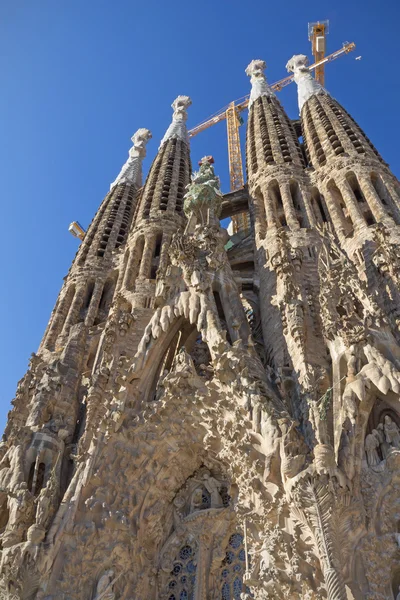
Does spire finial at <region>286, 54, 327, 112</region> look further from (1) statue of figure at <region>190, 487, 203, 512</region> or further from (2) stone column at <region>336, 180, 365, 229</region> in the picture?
(1) statue of figure at <region>190, 487, 203, 512</region>

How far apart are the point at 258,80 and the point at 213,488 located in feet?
77.2

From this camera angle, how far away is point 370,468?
872 cm

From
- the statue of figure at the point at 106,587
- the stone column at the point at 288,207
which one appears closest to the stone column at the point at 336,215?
the stone column at the point at 288,207

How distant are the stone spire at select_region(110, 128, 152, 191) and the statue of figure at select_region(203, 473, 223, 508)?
58.4ft

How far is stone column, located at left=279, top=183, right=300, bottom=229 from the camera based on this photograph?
648 inches

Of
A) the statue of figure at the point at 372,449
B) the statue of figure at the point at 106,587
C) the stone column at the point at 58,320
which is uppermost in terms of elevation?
the stone column at the point at 58,320

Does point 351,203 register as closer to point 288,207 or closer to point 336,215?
point 336,215

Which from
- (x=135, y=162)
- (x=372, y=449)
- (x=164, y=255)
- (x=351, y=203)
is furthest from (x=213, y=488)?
(x=135, y=162)

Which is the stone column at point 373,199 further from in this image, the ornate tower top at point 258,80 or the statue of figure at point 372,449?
the ornate tower top at point 258,80

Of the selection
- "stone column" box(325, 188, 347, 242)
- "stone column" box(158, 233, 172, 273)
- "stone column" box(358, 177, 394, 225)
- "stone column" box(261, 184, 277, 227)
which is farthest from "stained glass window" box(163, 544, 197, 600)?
"stone column" box(261, 184, 277, 227)

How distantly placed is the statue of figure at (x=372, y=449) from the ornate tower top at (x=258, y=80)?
21501 mm

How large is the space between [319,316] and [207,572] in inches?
Result: 219

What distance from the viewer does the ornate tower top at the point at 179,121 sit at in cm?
2866

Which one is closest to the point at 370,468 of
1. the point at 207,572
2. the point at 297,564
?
the point at 297,564
